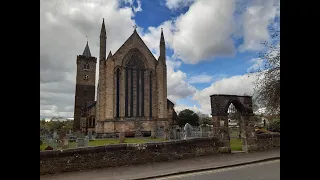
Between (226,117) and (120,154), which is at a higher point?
(226,117)

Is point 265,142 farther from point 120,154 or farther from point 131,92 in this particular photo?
point 131,92

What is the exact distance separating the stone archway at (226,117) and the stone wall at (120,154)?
31.7 inches

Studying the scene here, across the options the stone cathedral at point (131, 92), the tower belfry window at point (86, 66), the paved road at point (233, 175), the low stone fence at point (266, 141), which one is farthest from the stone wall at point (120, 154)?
the tower belfry window at point (86, 66)

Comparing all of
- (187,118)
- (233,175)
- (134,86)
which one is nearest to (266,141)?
(233,175)

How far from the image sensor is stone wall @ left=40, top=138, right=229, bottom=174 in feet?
32.7

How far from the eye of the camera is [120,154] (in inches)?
446

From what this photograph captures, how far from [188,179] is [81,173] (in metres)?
4.62

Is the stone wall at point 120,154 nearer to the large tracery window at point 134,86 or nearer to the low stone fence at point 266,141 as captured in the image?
the low stone fence at point 266,141

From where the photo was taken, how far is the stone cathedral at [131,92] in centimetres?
3206

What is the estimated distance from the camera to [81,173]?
994cm

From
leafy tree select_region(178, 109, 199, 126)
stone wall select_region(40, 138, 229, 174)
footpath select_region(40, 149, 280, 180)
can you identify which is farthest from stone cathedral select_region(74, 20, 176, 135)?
footpath select_region(40, 149, 280, 180)

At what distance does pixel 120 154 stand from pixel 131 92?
23.6 meters
